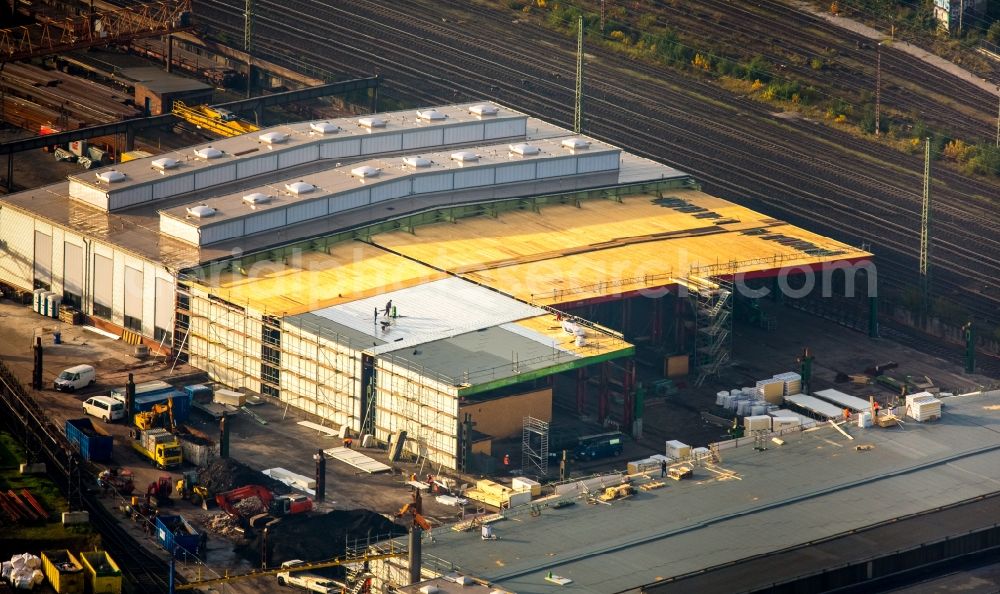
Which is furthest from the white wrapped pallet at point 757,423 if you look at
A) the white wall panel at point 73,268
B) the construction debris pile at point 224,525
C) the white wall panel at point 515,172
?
the white wall panel at point 73,268

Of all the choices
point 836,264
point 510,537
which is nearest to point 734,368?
point 836,264

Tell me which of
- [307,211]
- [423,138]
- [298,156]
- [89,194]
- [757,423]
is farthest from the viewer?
[423,138]

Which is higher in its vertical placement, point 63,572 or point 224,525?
point 63,572

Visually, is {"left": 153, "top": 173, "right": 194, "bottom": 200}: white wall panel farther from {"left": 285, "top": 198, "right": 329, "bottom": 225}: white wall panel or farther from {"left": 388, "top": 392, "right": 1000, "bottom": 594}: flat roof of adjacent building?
{"left": 388, "top": 392, "right": 1000, "bottom": 594}: flat roof of adjacent building

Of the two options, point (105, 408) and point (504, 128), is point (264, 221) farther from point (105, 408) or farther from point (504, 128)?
point (504, 128)

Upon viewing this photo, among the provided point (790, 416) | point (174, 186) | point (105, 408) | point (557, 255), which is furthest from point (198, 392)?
point (790, 416)

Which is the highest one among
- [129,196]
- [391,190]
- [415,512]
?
[391,190]

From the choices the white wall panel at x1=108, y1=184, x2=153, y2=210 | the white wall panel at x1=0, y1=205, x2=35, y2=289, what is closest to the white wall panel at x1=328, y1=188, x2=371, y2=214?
the white wall panel at x1=108, y1=184, x2=153, y2=210
